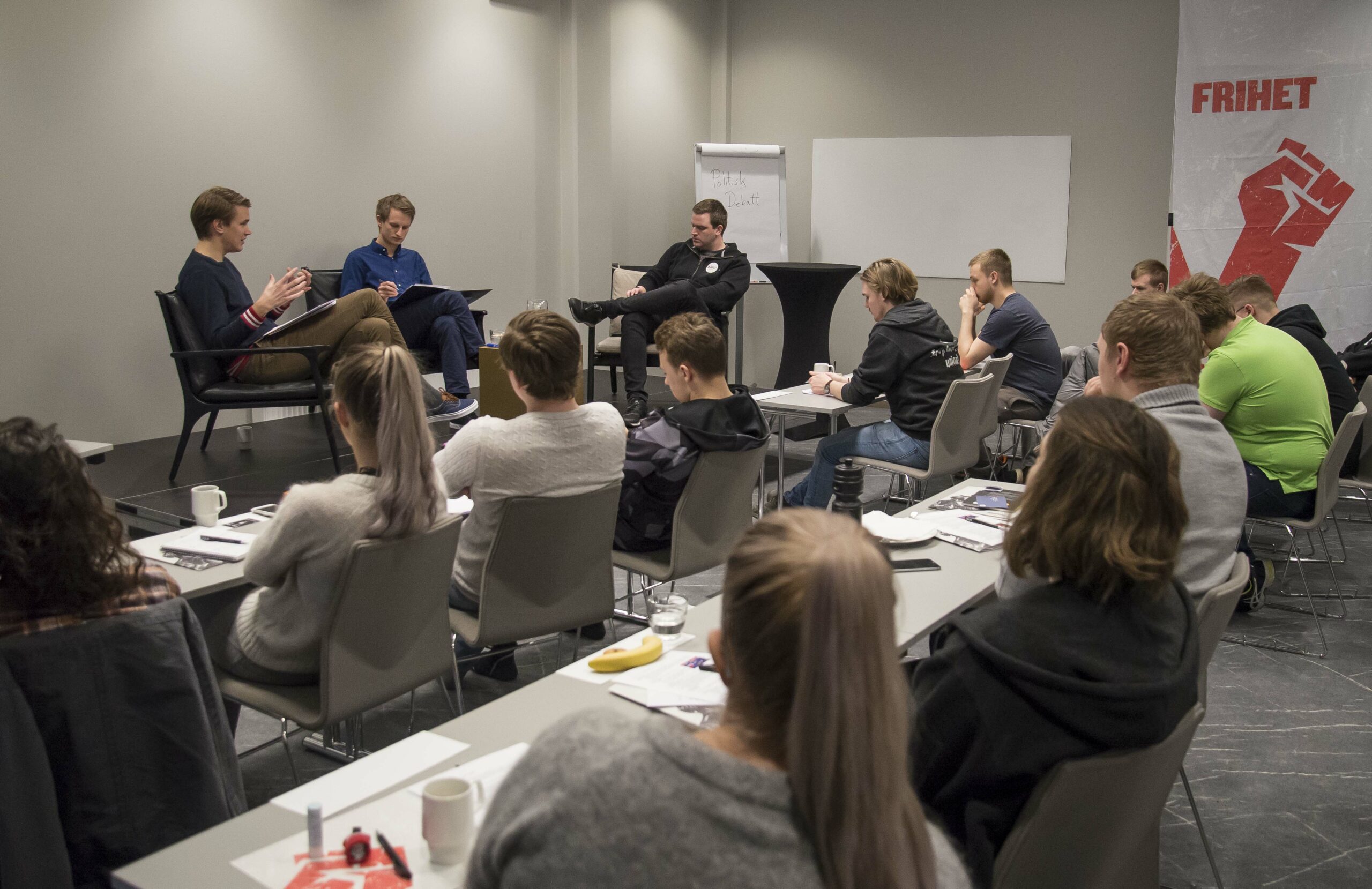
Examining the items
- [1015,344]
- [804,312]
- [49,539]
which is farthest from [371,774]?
[804,312]

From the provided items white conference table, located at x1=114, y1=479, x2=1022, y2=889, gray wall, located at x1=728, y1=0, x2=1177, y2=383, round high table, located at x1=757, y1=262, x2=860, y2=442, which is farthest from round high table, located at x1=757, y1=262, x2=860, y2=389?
white conference table, located at x1=114, y1=479, x2=1022, y2=889

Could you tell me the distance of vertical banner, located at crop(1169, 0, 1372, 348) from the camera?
22.3ft

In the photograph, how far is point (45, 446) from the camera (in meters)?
1.72

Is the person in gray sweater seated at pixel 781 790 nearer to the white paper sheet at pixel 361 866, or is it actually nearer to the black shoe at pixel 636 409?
the white paper sheet at pixel 361 866

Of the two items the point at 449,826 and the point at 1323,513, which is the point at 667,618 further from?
the point at 1323,513

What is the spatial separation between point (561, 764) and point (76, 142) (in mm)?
5747

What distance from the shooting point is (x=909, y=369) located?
15.8 feet

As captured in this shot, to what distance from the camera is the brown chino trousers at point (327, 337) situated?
517 cm

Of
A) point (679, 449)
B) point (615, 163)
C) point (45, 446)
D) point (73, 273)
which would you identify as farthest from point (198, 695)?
point (615, 163)

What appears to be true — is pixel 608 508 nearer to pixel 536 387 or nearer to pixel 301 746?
pixel 536 387

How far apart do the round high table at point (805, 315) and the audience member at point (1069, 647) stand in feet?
19.3

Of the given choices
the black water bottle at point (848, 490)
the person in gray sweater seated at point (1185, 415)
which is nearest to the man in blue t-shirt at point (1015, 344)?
the person in gray sweater seated at point (1185, 415)

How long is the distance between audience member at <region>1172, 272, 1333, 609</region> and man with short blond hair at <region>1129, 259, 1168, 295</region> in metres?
1.72

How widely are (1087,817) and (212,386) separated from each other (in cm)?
456
